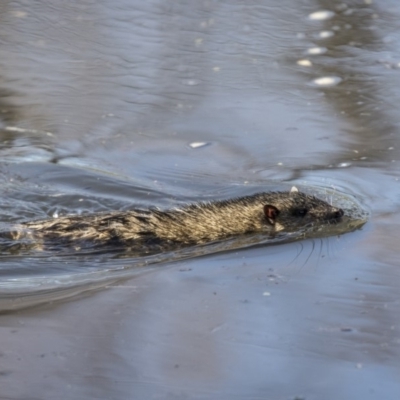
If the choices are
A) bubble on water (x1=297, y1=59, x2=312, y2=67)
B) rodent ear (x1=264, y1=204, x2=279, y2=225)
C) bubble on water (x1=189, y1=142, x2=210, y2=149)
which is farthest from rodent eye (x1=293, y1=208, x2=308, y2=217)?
bubble on water (x1=297, y1=59, x2=312, y2=67)

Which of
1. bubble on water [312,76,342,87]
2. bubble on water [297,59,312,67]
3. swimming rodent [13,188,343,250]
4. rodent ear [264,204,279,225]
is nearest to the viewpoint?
swimming rodent [13,188,343,250]

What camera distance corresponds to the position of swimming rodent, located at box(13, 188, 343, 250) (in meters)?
8.34

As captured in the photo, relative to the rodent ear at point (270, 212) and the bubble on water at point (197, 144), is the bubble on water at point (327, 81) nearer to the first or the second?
the bubble on water at point (197, 144)

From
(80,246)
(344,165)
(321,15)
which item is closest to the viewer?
(80,246)

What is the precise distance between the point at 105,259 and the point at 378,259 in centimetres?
195

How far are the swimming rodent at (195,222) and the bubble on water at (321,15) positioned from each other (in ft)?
16.2

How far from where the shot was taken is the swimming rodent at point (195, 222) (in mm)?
8336

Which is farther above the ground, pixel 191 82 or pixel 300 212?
pixel 191 82

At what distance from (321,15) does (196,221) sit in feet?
18.1

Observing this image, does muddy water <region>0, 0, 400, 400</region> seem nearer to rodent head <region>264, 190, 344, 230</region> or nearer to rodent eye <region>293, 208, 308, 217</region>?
rodent head <region>264, 190, 344, 230</region>

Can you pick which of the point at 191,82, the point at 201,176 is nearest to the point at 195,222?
the point at 201,176

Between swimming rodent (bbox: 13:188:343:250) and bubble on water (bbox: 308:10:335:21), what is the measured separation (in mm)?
4951

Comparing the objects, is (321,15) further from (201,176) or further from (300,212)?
(300,212)

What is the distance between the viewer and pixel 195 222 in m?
8.53
